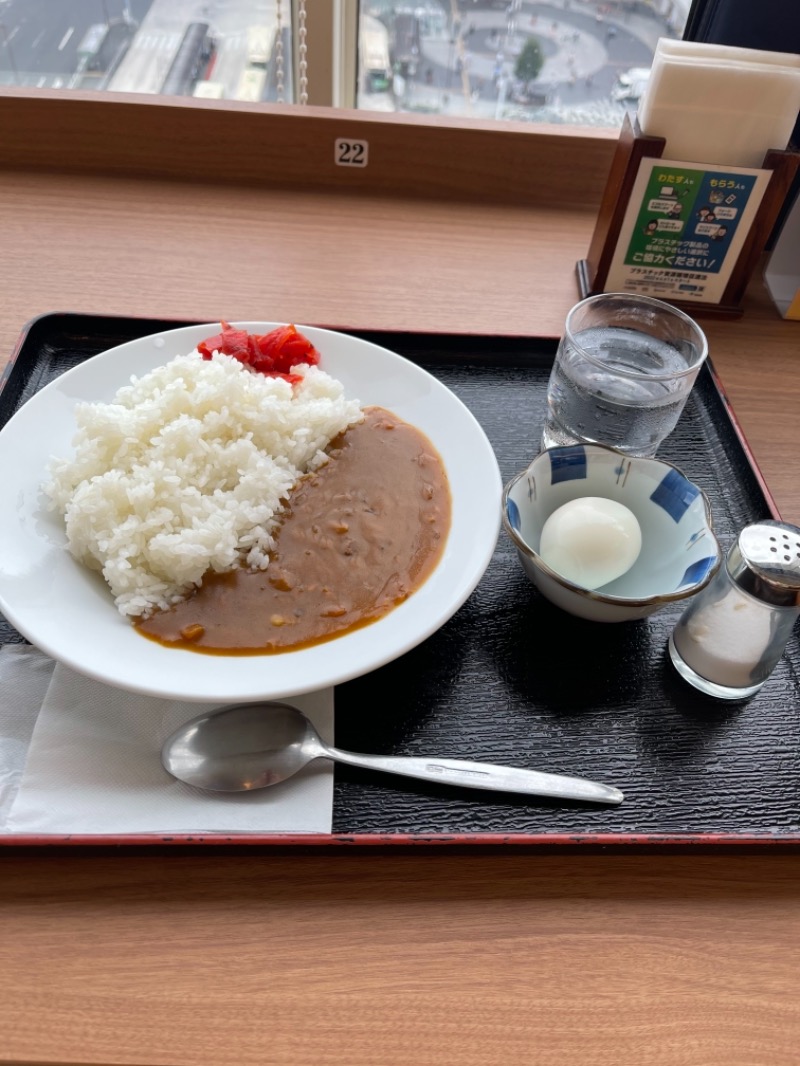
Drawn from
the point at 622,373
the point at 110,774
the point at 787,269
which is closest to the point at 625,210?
the point at 787,269

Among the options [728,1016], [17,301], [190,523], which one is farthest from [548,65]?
[728,1016]

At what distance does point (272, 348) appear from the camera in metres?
1.52

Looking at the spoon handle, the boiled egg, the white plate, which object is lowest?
the spoon handle

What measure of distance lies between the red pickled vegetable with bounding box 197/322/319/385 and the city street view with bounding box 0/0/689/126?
4.00ft

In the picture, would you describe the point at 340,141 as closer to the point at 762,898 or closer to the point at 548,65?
A: the point at 548,65

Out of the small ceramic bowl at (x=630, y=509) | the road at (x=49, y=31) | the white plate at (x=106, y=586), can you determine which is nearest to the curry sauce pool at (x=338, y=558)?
the white plate at (x=106, y=586)

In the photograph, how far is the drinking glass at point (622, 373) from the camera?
1.35 metres

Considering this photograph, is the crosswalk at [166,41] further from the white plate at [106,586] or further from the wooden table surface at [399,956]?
the wooden table surface at [399,956]

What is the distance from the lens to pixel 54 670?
1.12 m

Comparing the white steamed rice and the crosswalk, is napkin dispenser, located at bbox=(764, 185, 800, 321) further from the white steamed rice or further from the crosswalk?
the crosswalk

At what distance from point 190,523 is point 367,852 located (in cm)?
54

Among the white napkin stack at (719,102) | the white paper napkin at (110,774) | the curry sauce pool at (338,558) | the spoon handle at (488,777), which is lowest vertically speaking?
the white paper napkin at (110,774)

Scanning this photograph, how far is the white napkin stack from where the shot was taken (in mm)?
1596

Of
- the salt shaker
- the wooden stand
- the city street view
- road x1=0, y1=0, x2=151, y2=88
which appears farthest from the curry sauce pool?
road x1=0, y1=0, x2=151, y2=88
